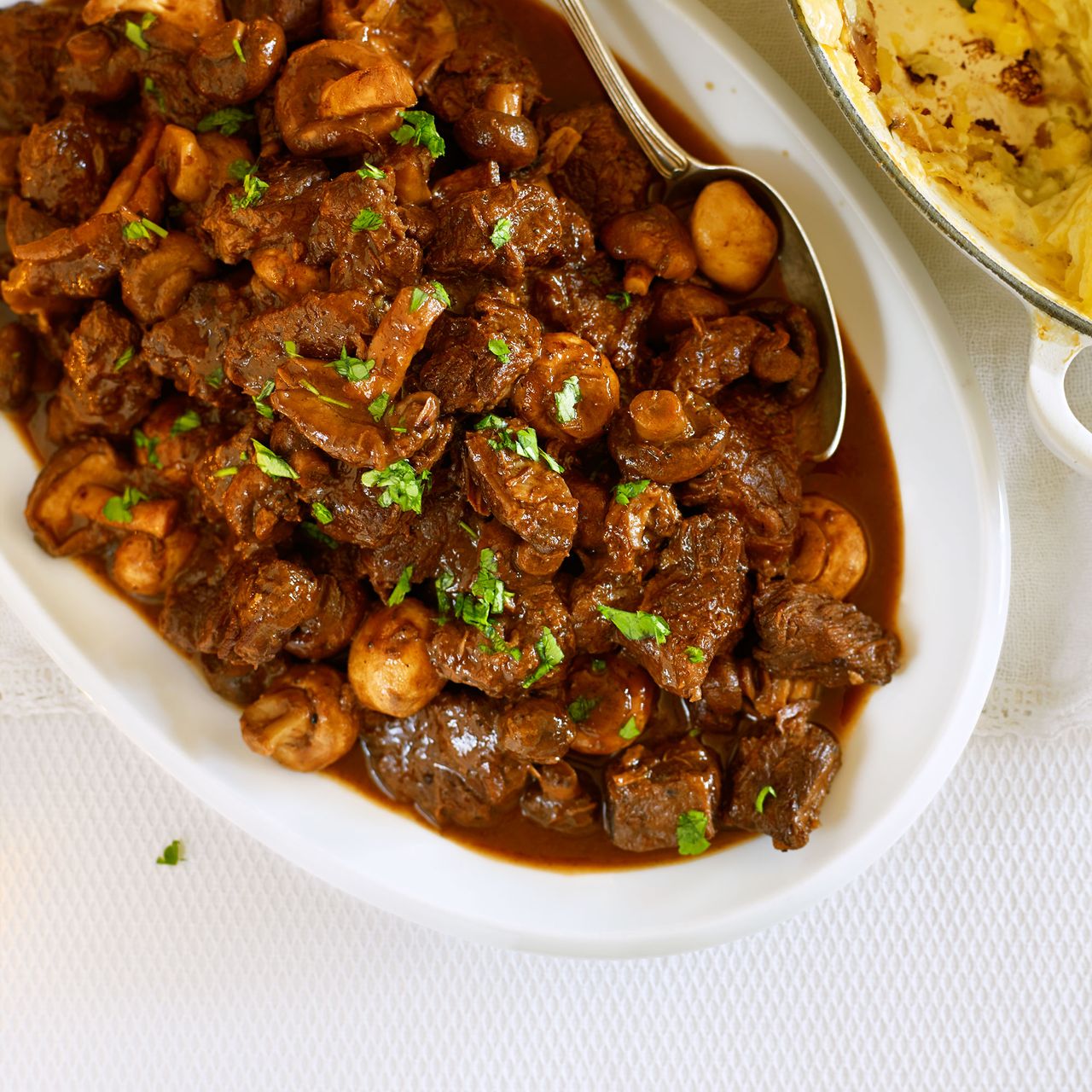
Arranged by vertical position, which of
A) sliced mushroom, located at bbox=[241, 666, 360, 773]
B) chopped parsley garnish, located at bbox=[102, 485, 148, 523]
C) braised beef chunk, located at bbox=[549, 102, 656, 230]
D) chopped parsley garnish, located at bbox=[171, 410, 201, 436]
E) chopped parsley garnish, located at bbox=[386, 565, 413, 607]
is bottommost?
sliced mushroom, located at bbox=[241, 666, 360, 773]

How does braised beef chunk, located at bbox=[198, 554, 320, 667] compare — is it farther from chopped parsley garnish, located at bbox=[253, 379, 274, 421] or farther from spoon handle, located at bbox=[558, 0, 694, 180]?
spoon handle, located at bbox=[558, 0, 694, 180]

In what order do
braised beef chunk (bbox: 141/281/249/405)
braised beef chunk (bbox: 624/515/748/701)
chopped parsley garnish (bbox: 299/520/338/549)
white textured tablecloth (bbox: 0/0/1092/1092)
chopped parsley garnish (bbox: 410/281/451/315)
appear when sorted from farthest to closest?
white textured tablecloth (bbox: 0/0/1092/1092) < chopped parsley garnish (bbox: 299/520/338/549) < braised beef chunk (bbox: 141/281/249/405) < braised beef chunk (bbox: 624/515/748/701) < chopped parsley garnish (bbox: 410/281/451/315)

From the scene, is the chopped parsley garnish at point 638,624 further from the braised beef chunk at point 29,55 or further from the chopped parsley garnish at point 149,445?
the braised beef chunk at point 29,55

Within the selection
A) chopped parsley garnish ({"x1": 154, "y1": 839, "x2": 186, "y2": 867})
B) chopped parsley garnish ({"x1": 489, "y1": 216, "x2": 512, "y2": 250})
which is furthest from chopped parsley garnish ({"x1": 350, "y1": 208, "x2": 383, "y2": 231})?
chopped parsley garnish ({"x1": 154, "y1": 839, "x2": 186, "y2": 867})

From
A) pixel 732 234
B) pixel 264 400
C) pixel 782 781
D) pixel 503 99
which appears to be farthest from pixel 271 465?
pixel 782 781

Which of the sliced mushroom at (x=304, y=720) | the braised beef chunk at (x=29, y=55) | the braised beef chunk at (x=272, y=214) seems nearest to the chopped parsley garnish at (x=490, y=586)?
the sliced mushroom at (x=304, y=720)

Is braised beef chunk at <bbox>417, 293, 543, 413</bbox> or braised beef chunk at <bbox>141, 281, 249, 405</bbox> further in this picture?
braised beef chunk at <bbox>141, 281, 249, 405</bbox>

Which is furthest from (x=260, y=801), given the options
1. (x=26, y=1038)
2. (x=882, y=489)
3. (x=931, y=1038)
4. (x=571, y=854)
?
(x=931, y=1038)
